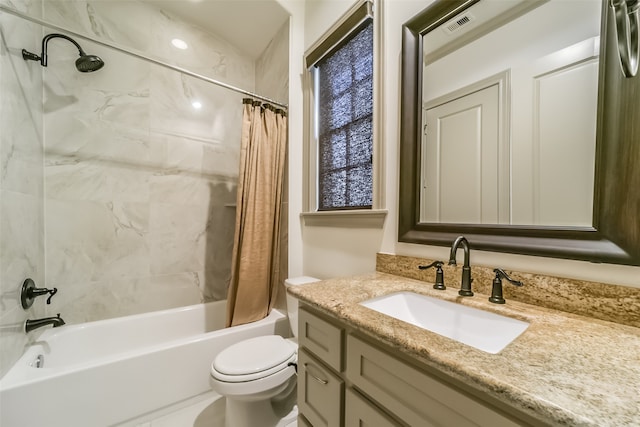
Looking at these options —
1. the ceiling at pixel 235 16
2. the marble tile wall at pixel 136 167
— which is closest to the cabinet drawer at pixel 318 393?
the marble tile wall at pixel 136 167

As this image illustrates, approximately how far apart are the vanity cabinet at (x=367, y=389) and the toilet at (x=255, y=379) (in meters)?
0.29

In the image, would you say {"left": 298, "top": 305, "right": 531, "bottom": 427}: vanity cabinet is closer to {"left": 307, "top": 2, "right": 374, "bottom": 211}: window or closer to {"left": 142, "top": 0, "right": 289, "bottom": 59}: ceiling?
{"left": 307, "top": 2, "right": 374, "bottom": 211}: window

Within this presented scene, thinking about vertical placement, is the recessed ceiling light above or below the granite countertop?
above

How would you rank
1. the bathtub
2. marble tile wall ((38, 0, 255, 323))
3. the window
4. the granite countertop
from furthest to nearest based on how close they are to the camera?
marble tile wall ((38, 0, 255, 323)) → the window → the bathtub → the granite countertop

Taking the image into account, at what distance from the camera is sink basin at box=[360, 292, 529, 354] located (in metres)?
0.68

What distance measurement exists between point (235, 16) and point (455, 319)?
2503 mm

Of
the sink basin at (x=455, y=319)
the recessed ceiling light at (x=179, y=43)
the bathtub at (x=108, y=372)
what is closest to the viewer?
the sink basin at (x=455, y=319)

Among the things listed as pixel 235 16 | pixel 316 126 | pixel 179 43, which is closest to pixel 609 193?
pixel 316 126

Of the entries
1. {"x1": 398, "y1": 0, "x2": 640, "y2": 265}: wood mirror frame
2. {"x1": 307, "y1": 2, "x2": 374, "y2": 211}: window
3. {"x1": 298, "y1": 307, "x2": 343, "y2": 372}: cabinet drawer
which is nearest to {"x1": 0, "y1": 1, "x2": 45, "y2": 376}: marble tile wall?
{"x1": 298, "y1": 307, "x2": 343, "y2": 372}: cabinet drawer

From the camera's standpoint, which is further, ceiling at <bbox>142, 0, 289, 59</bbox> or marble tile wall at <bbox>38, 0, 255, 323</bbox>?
ceiling at <bbox>142, 0, 289, 59</bbox>

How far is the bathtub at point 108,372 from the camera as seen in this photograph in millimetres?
1017

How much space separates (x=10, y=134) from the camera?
44.2 inches

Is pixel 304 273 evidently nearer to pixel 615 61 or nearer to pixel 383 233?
pixel 383 233

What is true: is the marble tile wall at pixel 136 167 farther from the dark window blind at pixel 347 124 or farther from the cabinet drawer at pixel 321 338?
the cabinet drawer at pixel 321 338
